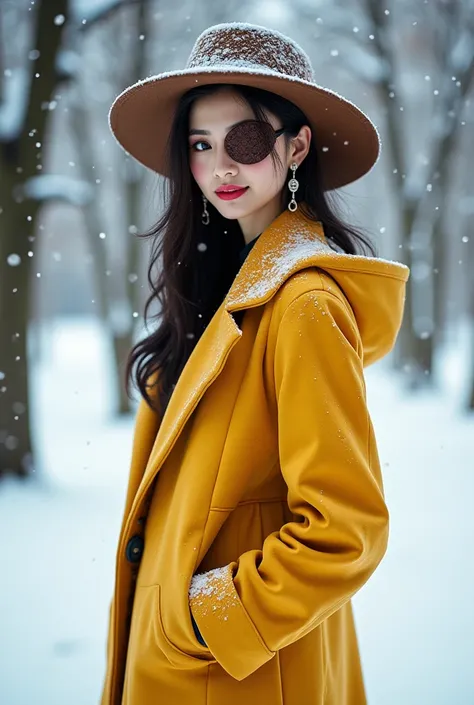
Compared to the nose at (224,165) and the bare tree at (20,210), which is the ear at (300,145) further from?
the bare tree at (20,210)

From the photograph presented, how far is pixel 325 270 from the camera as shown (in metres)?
1.35

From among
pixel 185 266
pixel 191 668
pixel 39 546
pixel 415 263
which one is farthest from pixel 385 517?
pixel 415 263

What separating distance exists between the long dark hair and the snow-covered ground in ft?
3.28

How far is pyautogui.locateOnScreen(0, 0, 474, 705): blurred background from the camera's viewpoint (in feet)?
10.7

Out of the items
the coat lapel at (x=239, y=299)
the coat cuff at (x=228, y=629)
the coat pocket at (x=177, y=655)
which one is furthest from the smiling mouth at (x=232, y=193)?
the coat pocket at (x=177, y=655)

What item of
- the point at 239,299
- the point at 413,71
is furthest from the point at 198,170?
the point at 413,71

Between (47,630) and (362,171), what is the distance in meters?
2.95

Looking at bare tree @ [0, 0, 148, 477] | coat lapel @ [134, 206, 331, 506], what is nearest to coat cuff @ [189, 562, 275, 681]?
coat lapel @ [134, 206, 331, 506]

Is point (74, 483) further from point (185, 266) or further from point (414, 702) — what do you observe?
point (185, 266)

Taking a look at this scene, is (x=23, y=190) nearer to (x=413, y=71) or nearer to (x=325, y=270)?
(x=325, y=270)

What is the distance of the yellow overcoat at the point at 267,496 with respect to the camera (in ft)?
3.97

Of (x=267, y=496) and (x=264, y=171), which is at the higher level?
(x=264, y=171)

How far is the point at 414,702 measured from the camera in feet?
9.16

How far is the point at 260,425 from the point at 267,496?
20cm
